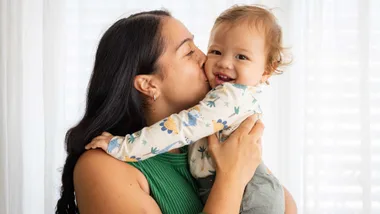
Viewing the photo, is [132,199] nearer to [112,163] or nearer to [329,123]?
[112,163]

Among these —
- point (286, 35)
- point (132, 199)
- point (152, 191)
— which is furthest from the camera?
point (286, 35)

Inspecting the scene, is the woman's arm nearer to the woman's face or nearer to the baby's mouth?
the woman's face

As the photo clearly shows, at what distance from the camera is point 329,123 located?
2.84 m

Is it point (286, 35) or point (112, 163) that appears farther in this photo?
point (286, 35)

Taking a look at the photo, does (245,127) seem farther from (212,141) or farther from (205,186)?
(205,186)

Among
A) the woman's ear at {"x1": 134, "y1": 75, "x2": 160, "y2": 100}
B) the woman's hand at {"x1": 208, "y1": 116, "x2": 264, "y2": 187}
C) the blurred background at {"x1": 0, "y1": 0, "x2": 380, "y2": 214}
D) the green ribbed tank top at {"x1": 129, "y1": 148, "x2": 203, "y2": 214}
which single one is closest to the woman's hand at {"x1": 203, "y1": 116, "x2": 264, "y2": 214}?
the woman's hand at {"x1": 208, "y1": 116, "x2": 264, "y2": 187}

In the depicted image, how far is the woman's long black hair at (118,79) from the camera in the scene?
1447mm

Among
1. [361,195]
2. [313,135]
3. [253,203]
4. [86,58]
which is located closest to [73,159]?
[253,203]

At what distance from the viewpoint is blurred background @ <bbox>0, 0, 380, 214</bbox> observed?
9.24ft

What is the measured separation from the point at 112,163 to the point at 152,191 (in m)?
0.15

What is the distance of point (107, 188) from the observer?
4.21 feet

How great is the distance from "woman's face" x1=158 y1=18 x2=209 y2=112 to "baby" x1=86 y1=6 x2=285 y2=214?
0.20 feet

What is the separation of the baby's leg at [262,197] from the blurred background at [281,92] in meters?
1.38

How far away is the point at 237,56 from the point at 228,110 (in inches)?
9.6
